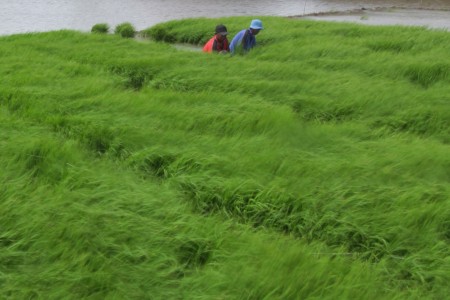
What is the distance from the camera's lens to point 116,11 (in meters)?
15.3

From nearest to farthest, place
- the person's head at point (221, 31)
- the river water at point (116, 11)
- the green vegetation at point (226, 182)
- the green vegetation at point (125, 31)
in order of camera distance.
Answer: the green vegetation at point (226, 182) < the person's head at point (221, 31) < the green vegetation at point (125, 31) < the river water at point (116, 11)

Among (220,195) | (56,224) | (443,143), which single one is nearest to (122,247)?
(56,224)

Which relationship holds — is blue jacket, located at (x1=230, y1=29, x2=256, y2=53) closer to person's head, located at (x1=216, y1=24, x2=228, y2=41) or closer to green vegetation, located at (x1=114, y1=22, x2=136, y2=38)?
person's head, located at (x1=216, y1=24, x2=228, y2=41)

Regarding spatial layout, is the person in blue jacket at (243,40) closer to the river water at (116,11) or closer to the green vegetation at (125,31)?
the green vegetation at (125,31)

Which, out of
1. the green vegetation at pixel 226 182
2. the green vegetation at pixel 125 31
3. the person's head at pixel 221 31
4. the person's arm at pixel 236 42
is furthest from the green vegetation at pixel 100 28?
the green vegetation at pixel 226 182

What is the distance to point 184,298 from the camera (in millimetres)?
1694

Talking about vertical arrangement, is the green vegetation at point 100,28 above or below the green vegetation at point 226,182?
above

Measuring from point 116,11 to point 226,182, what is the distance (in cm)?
1417

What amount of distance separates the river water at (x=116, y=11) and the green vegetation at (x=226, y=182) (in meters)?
7.68

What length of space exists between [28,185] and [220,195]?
1.06 meters

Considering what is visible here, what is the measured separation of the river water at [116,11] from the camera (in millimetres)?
12289

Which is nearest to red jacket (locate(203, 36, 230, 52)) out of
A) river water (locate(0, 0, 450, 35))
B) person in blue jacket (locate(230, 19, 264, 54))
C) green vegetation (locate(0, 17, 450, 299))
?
person in blue jacket (locate(230, 19, 264, 54))

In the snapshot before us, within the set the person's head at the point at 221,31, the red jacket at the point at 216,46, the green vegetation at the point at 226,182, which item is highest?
the person's head at the point at 221,31

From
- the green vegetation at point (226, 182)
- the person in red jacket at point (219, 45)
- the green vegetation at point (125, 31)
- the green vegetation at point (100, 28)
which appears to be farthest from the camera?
the green vegetation at point (100, 28)
